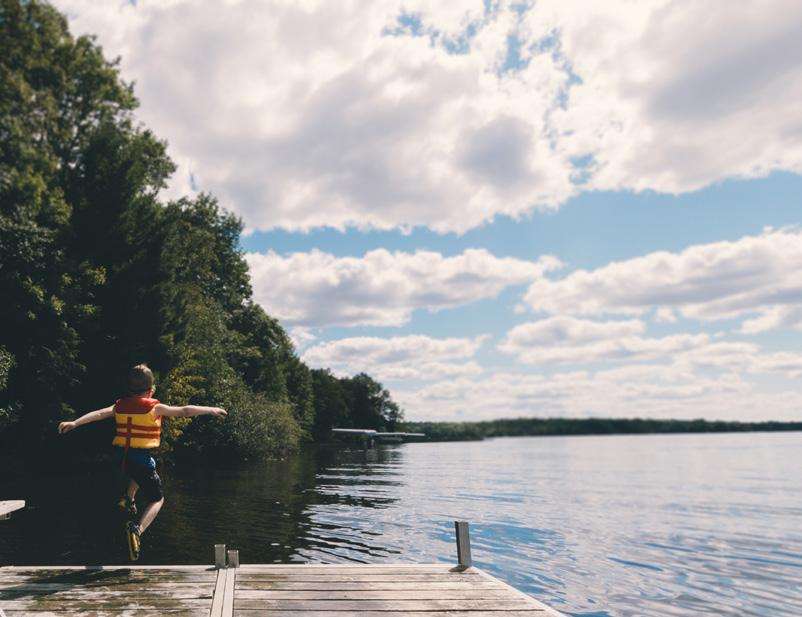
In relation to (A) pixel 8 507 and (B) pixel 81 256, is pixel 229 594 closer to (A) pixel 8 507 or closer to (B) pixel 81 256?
(A) pixel 8 507

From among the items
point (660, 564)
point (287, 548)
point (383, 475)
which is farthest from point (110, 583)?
point (383, 475)

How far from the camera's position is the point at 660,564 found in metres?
16.2

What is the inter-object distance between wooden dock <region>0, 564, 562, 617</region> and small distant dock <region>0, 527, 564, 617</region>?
0.04ft

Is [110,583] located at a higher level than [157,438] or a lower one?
lower

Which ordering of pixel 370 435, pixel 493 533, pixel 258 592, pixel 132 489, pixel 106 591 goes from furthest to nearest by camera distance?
pixel 370 435, pixel 493 533, pixel 132 489, pixel 258 592, pixel 106 591

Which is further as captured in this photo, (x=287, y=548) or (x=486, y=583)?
(x=287, y=548)

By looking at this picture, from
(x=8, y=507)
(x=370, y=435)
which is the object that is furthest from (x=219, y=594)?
(x=370, y=435)

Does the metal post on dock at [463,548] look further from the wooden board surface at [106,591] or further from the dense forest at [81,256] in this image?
the dense forest at [81,256]

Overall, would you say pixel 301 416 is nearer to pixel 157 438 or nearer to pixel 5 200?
pixel 5 200

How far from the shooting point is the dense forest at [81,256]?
1559 cm

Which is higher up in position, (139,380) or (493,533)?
(139,380)

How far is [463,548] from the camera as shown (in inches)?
369

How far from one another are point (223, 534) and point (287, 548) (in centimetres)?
245

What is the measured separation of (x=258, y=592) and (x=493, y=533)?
535 inches
